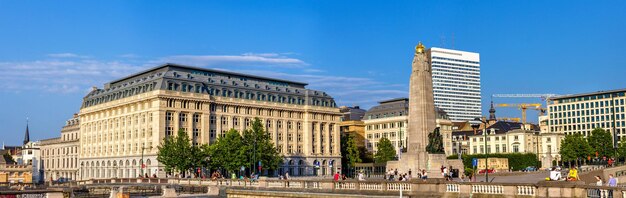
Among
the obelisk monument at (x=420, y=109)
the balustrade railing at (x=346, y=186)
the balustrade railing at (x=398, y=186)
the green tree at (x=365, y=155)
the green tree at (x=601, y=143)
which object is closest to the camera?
the balustrade railing at (x=398, y=186)

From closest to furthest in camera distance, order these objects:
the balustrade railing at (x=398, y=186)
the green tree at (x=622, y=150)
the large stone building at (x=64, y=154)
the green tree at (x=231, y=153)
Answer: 1. the balustrade railing at (x=398, y=186)
2. the green tree at (x=231, y=153)
3. the green tree at (x=622, y=150)
4. the large stone building at (x=64, y=154)

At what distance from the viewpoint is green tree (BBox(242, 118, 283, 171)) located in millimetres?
103812

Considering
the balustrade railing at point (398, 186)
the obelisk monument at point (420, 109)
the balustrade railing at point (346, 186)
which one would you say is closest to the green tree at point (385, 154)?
the obelisk monument at point (420, 109)

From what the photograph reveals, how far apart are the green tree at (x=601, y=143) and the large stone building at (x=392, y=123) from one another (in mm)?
38715

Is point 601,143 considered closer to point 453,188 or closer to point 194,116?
point 194,116

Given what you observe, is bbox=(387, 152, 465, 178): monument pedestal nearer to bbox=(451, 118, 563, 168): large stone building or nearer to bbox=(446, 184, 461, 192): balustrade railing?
bbox=(446, 184, 461, 192): balustrade railing

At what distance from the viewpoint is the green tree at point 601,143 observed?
123 meters

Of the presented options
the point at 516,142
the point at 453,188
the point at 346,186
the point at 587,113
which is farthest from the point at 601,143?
the point at 453,188

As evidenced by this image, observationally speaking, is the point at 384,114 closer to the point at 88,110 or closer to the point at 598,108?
the point at 598,108

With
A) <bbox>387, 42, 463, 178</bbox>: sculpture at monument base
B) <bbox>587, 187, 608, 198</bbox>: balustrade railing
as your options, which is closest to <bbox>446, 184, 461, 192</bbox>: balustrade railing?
<bbox>587, 187, 608, 198</bbox>: balustrade railing

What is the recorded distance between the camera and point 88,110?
140 m

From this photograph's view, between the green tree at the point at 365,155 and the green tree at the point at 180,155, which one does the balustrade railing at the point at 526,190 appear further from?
the green tree at the point at 365,155

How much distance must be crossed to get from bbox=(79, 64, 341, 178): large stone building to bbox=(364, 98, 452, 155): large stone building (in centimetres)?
2005

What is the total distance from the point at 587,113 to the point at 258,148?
111803mm
